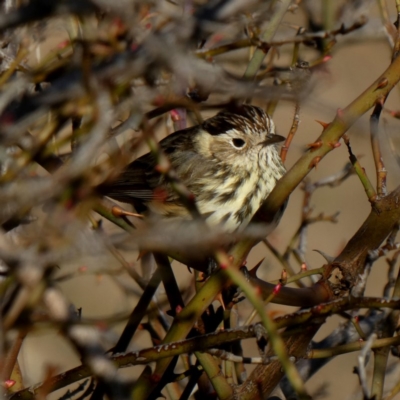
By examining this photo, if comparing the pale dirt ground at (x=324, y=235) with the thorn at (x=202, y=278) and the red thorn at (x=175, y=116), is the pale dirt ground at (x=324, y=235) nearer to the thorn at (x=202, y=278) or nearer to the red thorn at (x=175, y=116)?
the red thorn at (x=175, y=116)

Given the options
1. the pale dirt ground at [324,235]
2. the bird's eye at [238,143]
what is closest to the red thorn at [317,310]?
the bird's eye at [238,143]

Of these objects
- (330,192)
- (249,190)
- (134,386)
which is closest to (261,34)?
(249,190)

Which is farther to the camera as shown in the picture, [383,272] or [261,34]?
[383,272]

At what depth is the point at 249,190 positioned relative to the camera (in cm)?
562

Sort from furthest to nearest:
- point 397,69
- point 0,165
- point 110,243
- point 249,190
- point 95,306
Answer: point 95,306
point 249,190
point 0,165
point 397,69
point 110,243

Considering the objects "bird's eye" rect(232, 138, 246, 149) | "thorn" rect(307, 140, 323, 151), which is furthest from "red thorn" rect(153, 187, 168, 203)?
"thorn" rect(307, 140, 323, 151)

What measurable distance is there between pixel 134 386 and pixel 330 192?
7.83 m

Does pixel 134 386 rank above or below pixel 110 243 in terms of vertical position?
below

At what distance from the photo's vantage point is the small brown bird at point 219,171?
551 centimetres

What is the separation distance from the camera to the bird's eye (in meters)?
5.88

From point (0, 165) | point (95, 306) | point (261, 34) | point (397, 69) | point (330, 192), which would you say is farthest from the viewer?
point (330, 192)

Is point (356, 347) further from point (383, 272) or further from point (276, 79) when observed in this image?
point (383, 272)

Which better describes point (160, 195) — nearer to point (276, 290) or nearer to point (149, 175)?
point (149, 175)

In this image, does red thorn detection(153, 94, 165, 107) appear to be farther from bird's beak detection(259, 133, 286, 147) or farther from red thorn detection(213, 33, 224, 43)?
bird's beak detection(259, 133, 286, 147)
